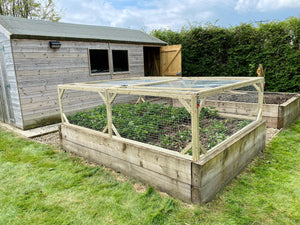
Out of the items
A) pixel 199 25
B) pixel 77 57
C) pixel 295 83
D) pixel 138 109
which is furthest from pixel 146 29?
pixel 138 109

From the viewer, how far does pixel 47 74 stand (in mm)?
5820

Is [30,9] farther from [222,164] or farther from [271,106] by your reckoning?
[222,164]

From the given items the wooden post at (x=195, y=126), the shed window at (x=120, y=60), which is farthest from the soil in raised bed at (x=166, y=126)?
the shed window at (x=120, y=60)

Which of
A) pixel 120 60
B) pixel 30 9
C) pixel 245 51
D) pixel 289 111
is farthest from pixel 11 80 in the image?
pixel 30 9

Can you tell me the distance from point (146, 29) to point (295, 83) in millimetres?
7522

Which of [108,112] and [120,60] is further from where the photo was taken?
[120,60]

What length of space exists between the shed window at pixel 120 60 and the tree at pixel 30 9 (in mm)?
12050

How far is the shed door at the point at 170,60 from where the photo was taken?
8.60 metres

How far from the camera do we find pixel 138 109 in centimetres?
411

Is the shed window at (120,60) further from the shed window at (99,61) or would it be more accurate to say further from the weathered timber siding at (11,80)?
the weathered timber siding at (11,80)

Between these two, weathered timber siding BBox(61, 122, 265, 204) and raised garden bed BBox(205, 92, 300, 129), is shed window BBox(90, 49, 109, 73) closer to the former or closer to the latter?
raised garden bed BBox(205, 92, 300, 129)

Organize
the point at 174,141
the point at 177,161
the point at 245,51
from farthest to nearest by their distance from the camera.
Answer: the point at 245,51 → the point at 174,141 → the point at 177,161

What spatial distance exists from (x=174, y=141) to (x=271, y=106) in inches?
117

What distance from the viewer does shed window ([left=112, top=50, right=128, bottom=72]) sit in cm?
745
